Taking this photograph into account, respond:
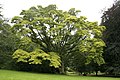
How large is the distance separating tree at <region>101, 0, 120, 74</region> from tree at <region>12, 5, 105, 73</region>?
5.53ft

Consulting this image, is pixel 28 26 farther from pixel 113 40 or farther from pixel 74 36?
pixel 113 40

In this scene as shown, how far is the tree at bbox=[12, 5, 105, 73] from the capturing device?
3344cm

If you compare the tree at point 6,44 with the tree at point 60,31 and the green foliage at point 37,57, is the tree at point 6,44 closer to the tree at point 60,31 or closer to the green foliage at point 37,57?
the tree at point 60,31

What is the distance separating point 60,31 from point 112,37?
8.08m

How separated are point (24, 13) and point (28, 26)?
1.95 meters

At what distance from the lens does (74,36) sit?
1380 inches

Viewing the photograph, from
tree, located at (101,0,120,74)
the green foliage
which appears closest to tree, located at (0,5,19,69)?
the green foliage

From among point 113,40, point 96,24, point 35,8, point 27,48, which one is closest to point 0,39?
point 27,48

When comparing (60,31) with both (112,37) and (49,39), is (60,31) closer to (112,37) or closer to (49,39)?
(49,39)

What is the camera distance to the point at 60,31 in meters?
34.1

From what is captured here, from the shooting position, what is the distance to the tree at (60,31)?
33.4 meters

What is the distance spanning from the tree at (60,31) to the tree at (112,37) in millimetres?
1686

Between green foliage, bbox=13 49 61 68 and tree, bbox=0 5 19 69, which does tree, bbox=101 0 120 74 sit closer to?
green foliage, bbox=13 49 61 68

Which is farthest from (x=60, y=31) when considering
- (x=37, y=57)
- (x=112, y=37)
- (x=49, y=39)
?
(x=112, y=37)
